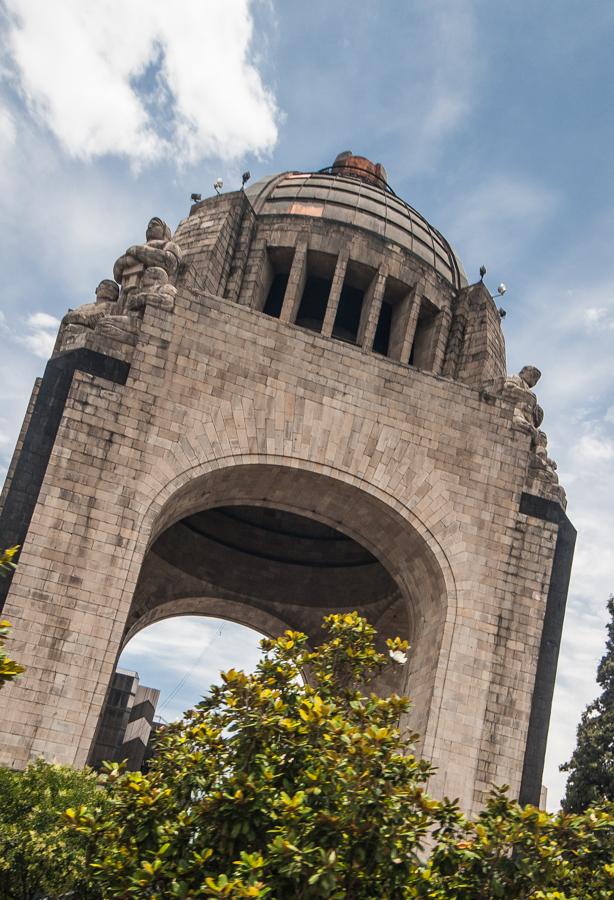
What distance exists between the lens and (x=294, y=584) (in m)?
20.1

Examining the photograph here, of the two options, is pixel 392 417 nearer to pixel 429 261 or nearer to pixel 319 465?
pixel 319 465

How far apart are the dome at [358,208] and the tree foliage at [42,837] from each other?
1346 centimetres

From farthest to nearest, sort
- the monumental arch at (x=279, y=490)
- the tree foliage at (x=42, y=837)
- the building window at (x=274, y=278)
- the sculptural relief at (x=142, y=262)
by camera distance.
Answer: the building window at (x=274, y=278)
the sculptural relief at (x=142, y=262)
the monumental arch at (x=279, y=490)
the tree foliage at (x=42, y=837)

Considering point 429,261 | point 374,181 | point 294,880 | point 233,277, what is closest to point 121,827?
point 294,880

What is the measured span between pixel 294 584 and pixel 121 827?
13893 millimetres

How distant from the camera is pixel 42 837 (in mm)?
7762

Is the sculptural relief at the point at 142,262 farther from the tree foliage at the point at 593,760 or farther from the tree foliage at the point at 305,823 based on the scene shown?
the tree foliage at the point at 593,760

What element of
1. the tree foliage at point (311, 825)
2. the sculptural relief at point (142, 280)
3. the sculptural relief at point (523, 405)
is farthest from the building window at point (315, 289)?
the tree foliage at point (311, 825)

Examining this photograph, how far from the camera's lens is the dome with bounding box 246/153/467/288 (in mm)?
19719

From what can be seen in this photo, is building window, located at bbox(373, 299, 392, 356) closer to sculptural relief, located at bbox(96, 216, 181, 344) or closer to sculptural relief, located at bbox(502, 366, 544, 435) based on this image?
sculptural relief, located at bbox(502, 366, 544, 435)

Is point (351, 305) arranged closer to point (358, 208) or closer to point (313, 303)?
point (313, 303)

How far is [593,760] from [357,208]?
524 inches

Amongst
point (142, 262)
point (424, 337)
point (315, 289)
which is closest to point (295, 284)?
point (315, 289)

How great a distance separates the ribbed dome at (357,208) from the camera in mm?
19734
